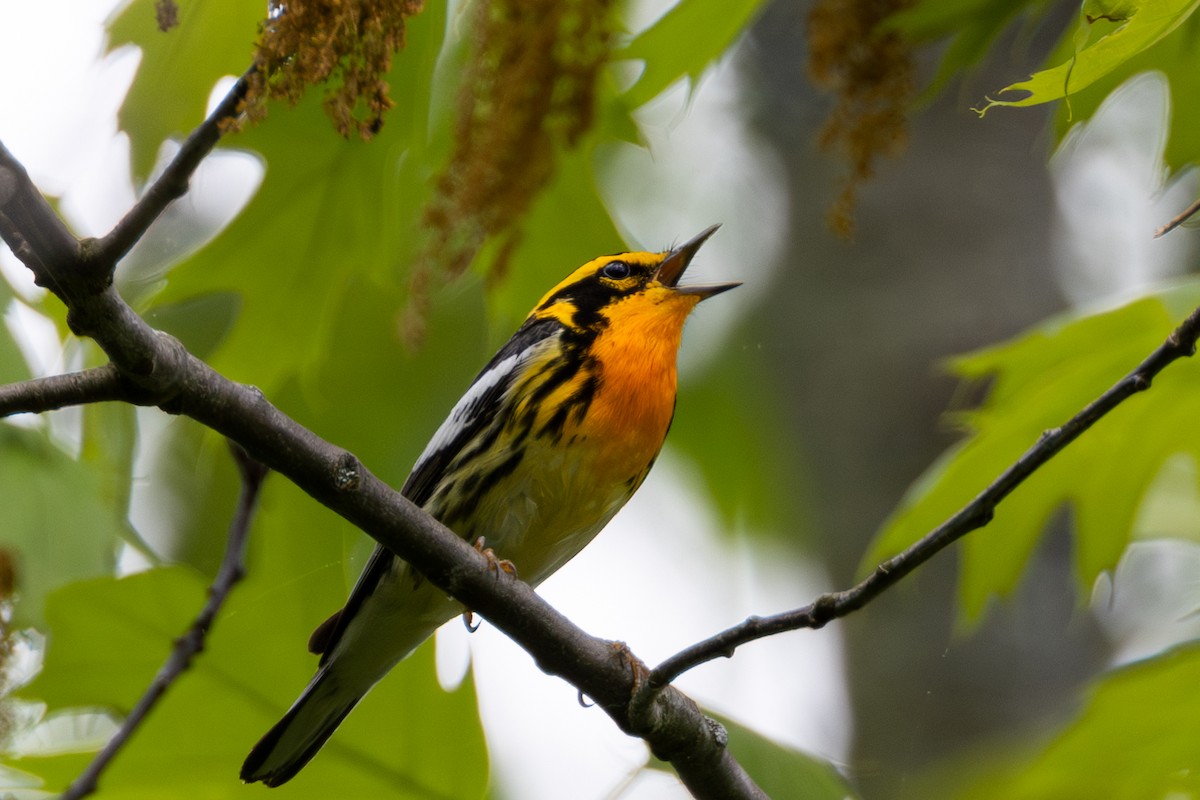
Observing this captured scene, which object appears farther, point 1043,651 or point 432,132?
point 1043,651

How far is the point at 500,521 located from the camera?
115 inches

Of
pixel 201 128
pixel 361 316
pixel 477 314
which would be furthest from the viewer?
pixel 477 314

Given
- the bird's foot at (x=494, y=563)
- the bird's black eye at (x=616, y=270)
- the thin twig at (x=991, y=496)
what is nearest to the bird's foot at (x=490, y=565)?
the bird's foot at (x=494, y=563)

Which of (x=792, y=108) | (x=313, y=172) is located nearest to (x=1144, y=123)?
(x=792, y=108)

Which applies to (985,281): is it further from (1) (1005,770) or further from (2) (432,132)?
(2) (432,132)

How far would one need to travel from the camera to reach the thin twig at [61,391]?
4.99 feet

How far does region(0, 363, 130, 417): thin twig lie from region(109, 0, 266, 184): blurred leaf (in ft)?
3.78

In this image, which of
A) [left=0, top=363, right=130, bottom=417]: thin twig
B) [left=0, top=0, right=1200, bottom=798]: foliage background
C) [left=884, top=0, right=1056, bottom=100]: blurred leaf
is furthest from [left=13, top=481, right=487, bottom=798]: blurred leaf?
[left=884, top=0, right=1056, bottom=100]: blurred leaf

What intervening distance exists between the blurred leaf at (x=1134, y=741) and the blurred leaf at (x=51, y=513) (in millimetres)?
2108

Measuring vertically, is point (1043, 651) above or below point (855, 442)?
below

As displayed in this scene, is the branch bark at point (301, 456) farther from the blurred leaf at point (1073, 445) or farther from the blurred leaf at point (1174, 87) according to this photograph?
the blurred leaf at point (1174, 87)

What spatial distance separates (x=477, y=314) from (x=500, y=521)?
953mm

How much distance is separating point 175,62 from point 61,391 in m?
1.29

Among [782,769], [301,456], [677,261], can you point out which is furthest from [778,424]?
[301,456]
